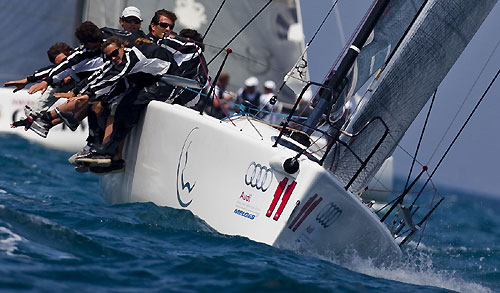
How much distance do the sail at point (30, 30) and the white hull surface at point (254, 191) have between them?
25.2 feet

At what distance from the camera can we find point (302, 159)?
16.4 feet

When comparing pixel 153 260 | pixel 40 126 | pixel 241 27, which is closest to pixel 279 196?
pixel 153 260

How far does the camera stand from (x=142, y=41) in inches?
235

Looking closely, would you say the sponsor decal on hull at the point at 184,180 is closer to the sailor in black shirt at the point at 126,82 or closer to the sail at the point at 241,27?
the sailor in black shirt at the point at 126,82

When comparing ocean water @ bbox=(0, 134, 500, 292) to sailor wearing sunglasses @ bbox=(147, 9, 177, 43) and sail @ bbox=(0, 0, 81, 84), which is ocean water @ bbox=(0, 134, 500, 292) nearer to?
sailor wearing sunglasses @ bbox=(147, 9, 177, 43)

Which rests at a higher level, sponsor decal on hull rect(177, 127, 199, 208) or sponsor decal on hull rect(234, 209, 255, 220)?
sponsor decal on hull rect(177, 127, 199, 208)

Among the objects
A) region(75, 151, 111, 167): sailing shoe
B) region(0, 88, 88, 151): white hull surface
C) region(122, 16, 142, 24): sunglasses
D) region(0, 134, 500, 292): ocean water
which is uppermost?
region(0, 88, 88, 151): white hull surface

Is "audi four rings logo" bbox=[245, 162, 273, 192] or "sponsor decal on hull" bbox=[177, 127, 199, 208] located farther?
"sponsor decal on hull" bbox=[177, 127, 199, 208]

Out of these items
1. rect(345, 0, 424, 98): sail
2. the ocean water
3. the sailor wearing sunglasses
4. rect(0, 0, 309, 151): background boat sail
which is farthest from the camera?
rect(0, 0, 309, 151): background boat sail

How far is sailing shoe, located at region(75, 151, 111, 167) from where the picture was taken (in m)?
5.97

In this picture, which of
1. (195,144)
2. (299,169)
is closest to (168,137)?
(195,144)

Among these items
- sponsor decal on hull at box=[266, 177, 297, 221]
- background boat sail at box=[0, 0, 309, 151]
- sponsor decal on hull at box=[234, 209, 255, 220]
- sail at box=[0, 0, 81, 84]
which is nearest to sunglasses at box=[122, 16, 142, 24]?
sponsor decal on hull at box=[234, 209, 255, 220]

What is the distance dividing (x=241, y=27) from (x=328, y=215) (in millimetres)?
8380

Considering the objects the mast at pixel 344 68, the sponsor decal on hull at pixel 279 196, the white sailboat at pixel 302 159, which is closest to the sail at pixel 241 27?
the white sailboat at pixel 302 159
